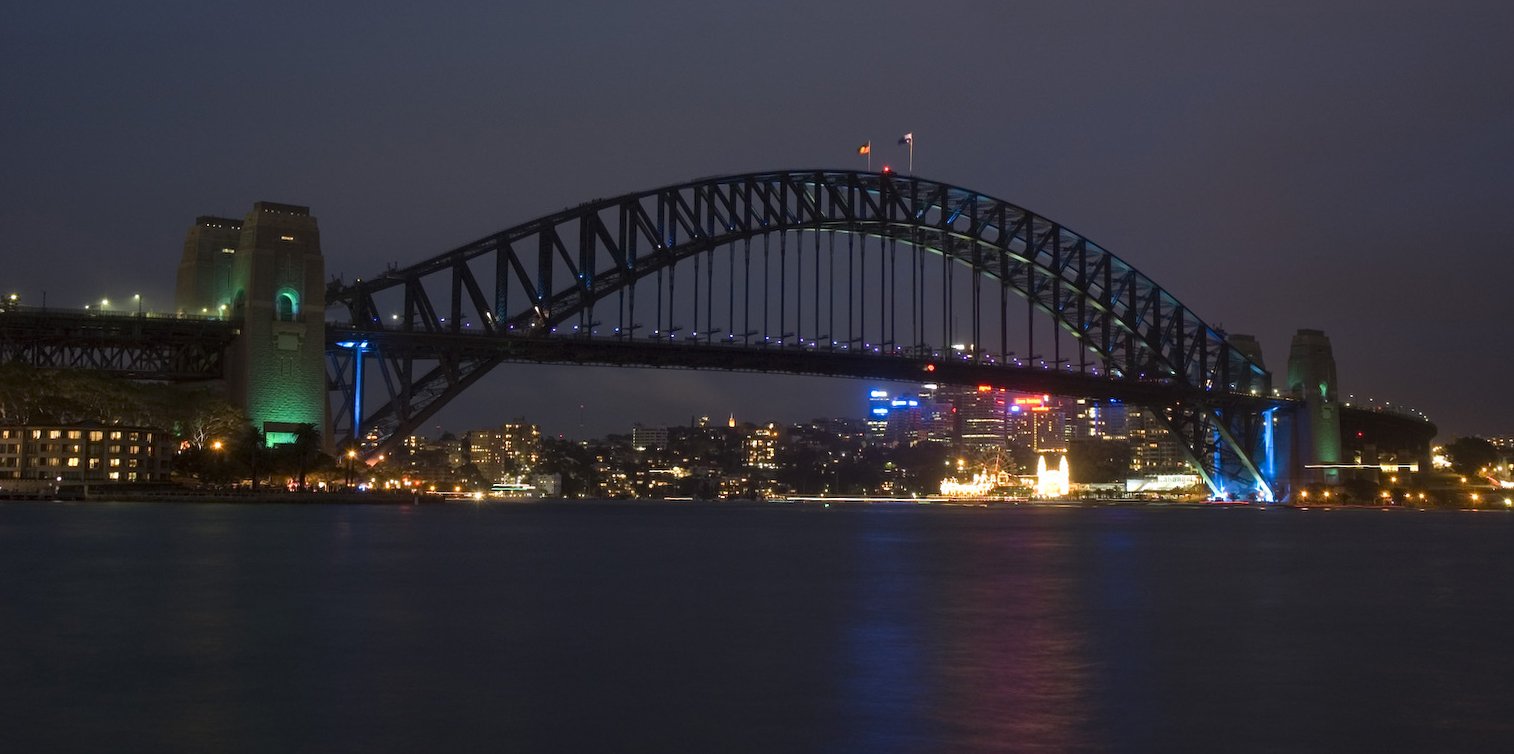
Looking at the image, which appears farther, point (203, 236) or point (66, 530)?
point (203, 236)

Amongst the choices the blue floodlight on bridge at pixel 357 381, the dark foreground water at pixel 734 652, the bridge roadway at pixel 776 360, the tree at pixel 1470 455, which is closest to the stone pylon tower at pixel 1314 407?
the bridge roadway at pixel 776 360

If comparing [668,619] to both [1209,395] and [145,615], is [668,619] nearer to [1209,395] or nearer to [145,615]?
[145,615]

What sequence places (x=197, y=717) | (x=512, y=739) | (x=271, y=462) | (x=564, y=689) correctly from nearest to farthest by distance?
(x=512, y=739)
(x=197, y=717)
(x=564, y=689)
(x=271, y=462)

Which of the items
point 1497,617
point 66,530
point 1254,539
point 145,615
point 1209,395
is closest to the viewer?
point 145,615

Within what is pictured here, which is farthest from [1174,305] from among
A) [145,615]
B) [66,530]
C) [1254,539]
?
[145,615]

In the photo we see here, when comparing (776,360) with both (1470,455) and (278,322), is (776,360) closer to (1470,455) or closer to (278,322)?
(278,322)

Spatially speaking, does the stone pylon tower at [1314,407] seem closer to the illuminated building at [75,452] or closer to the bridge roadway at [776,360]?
the bridge roadway at [776,360]

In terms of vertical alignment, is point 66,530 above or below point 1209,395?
below
